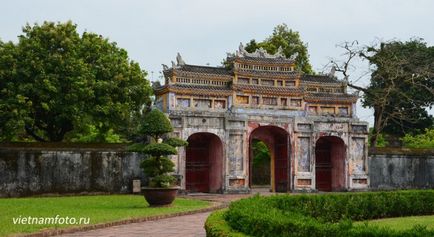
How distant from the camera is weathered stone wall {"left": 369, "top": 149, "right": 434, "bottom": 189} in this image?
28969 millimetres

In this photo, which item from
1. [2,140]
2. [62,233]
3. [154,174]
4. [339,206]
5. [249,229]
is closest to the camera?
[249,229]

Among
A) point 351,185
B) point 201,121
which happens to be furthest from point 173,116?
point 351,185

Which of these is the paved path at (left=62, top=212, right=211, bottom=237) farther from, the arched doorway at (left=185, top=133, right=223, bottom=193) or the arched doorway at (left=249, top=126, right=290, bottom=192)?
the arched doorway at (left=249, top=126, right=290, bottom=192)

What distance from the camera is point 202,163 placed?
27.4 meters

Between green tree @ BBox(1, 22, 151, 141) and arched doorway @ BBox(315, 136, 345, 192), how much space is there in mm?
9232

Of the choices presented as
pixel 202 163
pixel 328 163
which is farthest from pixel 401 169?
pixel 202 163

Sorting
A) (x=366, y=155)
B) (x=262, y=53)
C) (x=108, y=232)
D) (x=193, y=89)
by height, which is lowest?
(x=108, y=232)

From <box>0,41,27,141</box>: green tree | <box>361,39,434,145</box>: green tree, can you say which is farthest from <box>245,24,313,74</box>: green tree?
<box>0,41,27,141</box>: green tree

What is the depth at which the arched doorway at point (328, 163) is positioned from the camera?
28531mm

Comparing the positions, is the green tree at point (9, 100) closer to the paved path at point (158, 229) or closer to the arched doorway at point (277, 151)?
the arched doorway at point (277, 151)

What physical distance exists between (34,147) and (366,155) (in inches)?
615

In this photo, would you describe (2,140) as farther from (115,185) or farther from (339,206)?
(339,206)

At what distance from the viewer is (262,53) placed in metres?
28.0

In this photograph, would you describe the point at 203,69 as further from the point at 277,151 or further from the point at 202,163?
the point at 277,151
